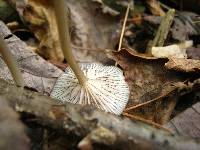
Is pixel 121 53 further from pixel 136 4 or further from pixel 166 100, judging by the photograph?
pixel 136 4

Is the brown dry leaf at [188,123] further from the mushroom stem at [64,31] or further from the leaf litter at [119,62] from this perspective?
the mushroom stem at [64,31]

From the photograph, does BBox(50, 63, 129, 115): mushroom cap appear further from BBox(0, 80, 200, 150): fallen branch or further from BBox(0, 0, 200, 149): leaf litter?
BBox(0, 80, 200, 150): fallen branch

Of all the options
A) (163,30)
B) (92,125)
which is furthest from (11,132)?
(163,30)

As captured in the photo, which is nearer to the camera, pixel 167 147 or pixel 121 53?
pixel 167 147

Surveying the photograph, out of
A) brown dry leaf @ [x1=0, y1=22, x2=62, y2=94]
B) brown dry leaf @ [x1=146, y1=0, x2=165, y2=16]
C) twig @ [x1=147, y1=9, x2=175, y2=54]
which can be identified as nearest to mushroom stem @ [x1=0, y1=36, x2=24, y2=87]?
brown dry leaf @ [x1=0, y1=22, x2=62, y2=94]

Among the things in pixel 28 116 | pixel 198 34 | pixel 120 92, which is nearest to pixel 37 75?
pixel 120 92

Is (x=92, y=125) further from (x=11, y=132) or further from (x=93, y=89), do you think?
(x=93, y=89)
